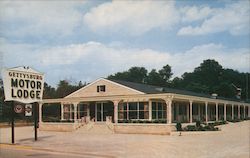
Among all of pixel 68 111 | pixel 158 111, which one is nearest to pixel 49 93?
pixel 68 111

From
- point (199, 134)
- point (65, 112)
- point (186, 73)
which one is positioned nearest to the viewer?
point (199, 134)

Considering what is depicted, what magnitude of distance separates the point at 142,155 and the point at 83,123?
62.0 ft

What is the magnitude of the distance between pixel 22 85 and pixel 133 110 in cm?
1226

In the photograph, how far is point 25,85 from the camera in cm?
2492

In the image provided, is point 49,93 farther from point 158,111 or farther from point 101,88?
point 158,111

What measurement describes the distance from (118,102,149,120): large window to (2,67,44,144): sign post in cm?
1064

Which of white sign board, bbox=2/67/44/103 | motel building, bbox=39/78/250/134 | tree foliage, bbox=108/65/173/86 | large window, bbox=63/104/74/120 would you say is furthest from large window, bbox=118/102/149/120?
tree foliage, bbox=108/65/173/86

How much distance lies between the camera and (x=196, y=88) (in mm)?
80562

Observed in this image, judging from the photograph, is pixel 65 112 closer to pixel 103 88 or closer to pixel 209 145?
pixel 103 88

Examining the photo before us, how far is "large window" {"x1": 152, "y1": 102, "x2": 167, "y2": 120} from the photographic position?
3416 centimetres

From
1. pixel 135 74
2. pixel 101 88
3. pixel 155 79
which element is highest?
pixel 135 74

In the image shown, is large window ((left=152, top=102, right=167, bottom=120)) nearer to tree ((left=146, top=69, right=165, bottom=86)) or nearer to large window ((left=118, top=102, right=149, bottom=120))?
large window ((left=118, top=102, right=149, bottom=120))

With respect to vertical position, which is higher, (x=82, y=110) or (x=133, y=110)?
(x=133, y=110)

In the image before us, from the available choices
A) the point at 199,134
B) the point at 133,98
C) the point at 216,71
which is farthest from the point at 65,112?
the point at 216,71
